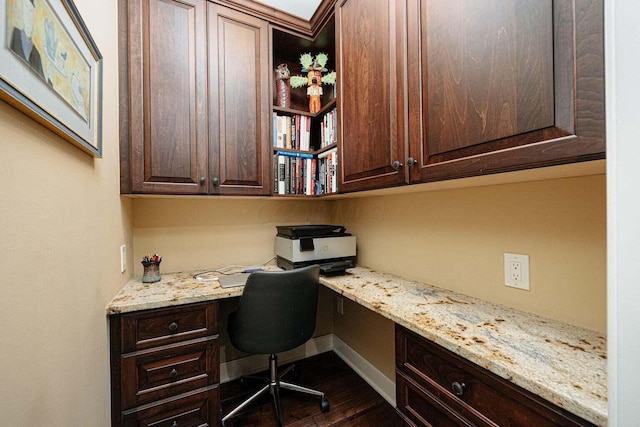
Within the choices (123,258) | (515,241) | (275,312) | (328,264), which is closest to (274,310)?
(275,312)

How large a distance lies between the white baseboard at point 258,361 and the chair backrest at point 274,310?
646 mm

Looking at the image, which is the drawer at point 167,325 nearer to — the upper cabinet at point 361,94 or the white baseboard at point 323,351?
the upper cabinet at point 361,94

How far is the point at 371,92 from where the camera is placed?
3.98 ft

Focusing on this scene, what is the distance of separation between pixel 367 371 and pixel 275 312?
1.00m

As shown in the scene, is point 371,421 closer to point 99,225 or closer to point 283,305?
point 283,305

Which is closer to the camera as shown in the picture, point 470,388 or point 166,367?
point 470,388

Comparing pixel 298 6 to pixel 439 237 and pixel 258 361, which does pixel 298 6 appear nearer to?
pixel 439 237

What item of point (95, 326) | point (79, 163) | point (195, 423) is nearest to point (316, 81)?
point (79, 163)

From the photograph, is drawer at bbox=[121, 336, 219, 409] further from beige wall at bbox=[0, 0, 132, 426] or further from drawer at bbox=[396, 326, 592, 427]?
drawer at bbox=[396, 326, 592, 427]

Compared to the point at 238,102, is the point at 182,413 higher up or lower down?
lower down

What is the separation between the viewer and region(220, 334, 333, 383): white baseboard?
1.87m

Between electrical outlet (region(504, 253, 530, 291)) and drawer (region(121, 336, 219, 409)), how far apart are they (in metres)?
1.37

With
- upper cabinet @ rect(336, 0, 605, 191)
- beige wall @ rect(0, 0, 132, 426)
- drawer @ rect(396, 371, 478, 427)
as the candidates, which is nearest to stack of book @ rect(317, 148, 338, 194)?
upper cabinet @ rect(336, 0, 605, 191)

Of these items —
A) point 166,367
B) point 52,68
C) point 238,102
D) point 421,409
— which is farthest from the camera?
point 238,102
